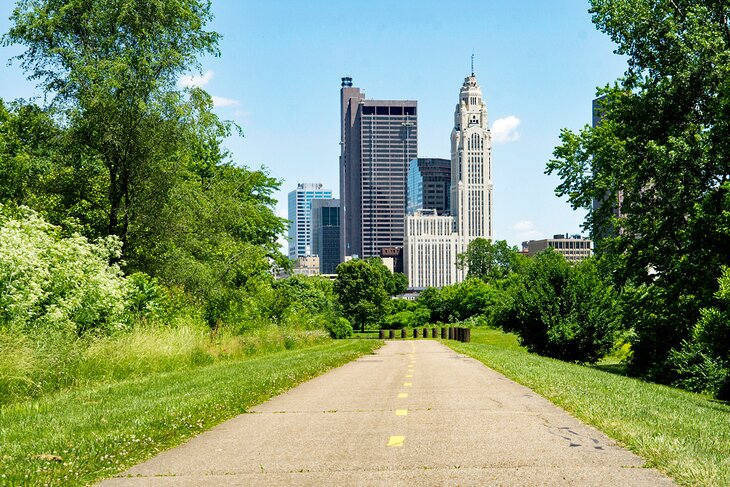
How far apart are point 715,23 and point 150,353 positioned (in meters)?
21.6

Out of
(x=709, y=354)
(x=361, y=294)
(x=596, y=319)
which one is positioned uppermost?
(x=361, y=294)

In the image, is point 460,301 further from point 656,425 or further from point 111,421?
point 111,421

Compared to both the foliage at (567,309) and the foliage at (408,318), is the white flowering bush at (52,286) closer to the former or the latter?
the foliage at (567,309)

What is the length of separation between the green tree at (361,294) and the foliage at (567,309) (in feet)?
277

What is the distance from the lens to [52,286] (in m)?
20.5

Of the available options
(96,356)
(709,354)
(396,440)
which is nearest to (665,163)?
(709,354)

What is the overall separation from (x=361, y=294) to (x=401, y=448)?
114 metres

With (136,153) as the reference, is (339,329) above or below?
below

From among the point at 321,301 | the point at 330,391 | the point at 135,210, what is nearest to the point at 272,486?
the point at 330,391

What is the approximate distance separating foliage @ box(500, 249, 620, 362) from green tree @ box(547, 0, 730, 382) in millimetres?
1958

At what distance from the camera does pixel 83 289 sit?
21203 mm

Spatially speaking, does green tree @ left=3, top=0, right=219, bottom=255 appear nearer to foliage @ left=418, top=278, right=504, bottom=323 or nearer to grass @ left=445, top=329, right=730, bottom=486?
grass @ left=445, top=329, right=730, bottom=486

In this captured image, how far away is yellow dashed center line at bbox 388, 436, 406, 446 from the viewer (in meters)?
8.70

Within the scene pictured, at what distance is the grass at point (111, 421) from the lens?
24.3ft
